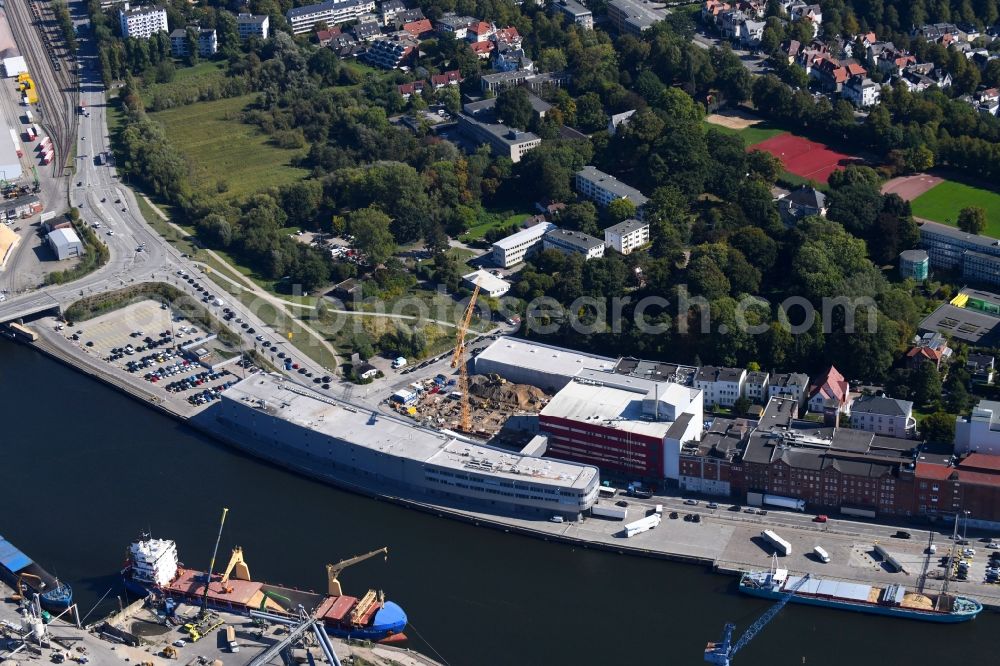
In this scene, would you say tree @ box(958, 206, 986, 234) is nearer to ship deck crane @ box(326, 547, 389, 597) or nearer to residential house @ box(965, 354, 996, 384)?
residential house @ box(965, 354, 996, 384)

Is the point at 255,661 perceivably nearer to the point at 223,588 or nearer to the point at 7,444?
the point at 223,588

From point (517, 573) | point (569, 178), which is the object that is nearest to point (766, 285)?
point (569, 178)

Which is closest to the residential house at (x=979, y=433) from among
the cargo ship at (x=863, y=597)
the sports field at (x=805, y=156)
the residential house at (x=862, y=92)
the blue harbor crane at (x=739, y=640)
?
the cargo ship at (x=863, y=597)

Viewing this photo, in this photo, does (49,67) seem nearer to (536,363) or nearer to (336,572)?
(536,363)

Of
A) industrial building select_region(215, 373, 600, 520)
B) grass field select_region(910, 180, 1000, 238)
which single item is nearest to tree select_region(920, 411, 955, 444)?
industrial building select_region(215, 373, 600, 520)

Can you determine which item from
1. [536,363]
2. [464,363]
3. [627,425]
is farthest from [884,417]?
[464,363]
